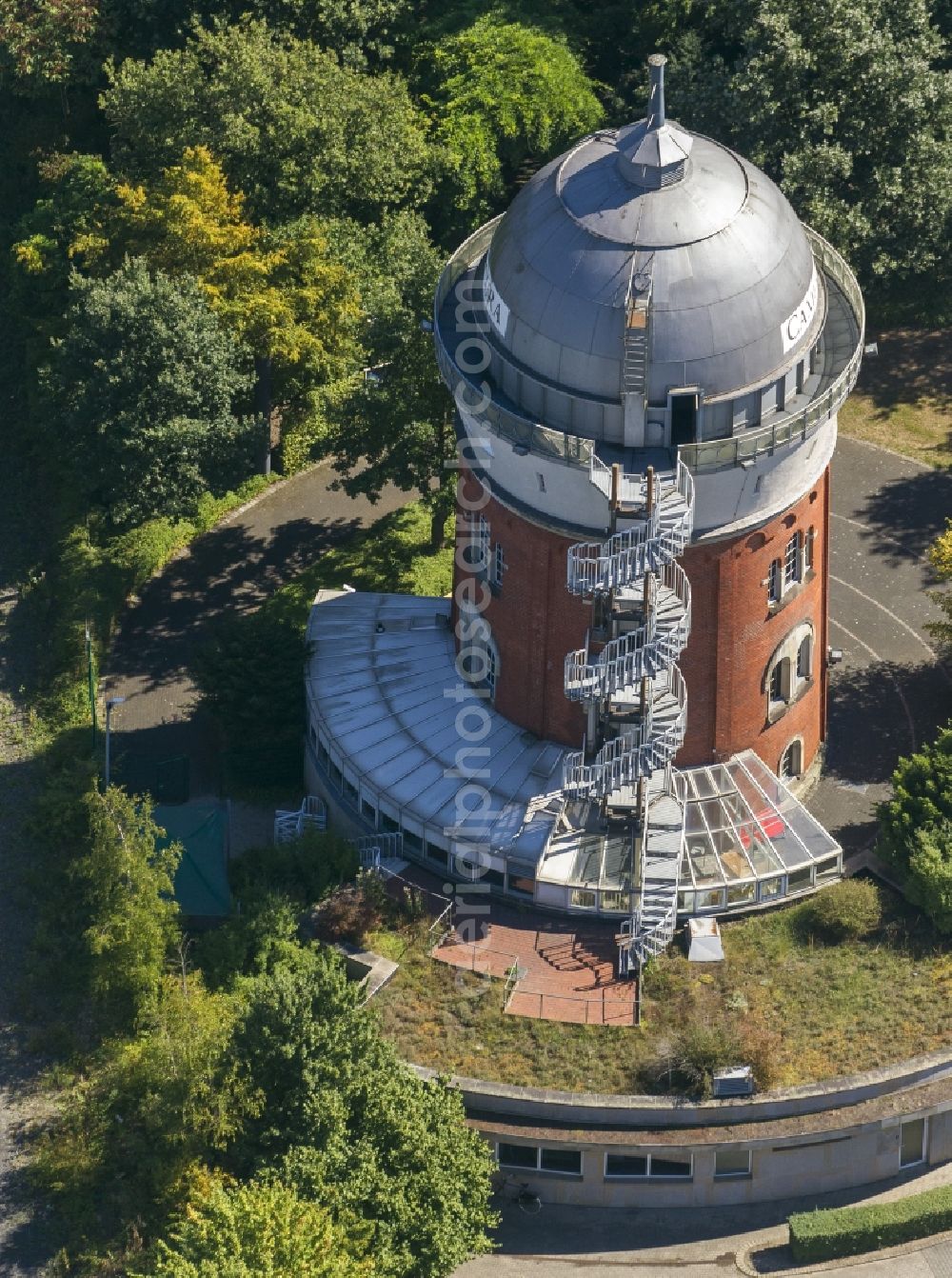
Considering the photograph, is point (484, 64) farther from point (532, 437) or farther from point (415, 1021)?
point (415, 1021)

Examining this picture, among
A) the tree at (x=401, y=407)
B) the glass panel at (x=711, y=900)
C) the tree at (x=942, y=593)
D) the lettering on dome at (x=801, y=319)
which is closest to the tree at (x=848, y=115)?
the tree at (x=942, y=593)

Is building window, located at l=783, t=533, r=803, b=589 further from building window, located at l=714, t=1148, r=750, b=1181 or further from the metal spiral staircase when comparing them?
building window, located at l=714, t=1148, r=750, b=1181

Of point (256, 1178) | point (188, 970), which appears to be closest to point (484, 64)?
point (188, 970)

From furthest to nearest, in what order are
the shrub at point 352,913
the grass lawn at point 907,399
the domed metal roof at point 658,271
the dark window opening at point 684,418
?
1. the grass lawn at point 907,399
2. the shrub at point 352,913
3. the dark window opening at point 684,418
4. the domed metal roof at point 658,271

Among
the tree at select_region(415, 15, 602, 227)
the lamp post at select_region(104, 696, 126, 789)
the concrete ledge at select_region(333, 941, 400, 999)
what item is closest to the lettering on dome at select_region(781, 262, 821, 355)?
the concrete ledge at select_region(333, 941, 400, 999)

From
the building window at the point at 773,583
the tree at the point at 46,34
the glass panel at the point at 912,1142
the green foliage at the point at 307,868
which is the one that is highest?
the tree at the point at 46,34

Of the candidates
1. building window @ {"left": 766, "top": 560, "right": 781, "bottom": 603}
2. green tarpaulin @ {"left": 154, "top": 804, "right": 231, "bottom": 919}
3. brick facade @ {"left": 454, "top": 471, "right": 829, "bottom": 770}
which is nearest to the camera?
brick facade @ {"left": 454, "top": 471, "right": 829, "bottom": 770}

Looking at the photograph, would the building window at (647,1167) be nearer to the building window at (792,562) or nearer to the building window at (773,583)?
the building window at (773,583)
